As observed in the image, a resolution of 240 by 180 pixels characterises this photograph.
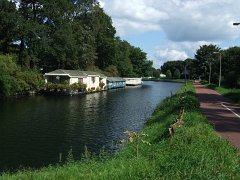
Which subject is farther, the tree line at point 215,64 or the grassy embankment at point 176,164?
the tree line at point 215,64

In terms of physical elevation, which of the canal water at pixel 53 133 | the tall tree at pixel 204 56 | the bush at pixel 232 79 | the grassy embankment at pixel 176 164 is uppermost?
the tall tree at pixel 204 56

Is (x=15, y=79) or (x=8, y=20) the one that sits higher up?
(x=8, y=20)

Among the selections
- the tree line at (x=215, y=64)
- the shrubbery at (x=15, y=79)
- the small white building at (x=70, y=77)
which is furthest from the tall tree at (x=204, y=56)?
the shrubbery at (x=15, y=79)

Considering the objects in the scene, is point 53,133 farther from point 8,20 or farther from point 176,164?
point 8,20

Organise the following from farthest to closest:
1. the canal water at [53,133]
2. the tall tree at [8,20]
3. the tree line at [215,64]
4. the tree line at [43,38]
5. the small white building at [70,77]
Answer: the tree line at [215,64] < the small white building at [70,77] < the tall tree at [8,20] < the tree line at [43,38] < the canal water at [53,133]

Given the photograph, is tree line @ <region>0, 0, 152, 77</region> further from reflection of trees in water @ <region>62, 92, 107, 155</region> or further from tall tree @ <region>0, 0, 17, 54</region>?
reflection of trees in water @ <region>62, 92, 107, 155</region>

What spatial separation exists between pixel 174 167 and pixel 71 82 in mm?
65159

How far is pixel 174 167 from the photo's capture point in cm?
1054

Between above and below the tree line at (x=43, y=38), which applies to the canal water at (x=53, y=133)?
below

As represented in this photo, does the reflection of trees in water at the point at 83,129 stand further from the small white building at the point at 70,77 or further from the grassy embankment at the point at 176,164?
the small white building at the point at 70,77

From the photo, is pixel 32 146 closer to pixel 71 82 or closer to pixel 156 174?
pixel 156 174

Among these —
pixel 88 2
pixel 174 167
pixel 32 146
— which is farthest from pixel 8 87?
pixel 174 167

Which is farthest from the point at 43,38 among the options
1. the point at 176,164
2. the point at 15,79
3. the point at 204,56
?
the point at 204,56

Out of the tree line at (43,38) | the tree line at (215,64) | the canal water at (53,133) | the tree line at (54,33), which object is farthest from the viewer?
the tree line at (215,64)
